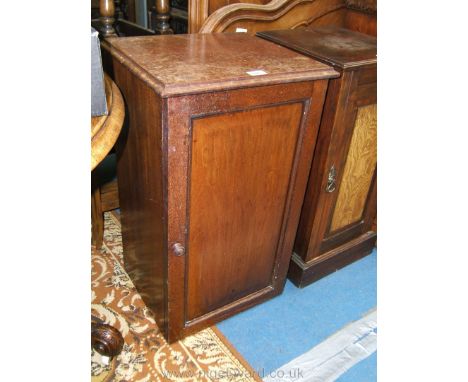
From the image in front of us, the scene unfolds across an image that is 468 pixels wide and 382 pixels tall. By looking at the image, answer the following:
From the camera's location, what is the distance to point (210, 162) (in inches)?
45.5

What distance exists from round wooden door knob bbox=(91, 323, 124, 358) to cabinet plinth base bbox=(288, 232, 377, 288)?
2.92ft

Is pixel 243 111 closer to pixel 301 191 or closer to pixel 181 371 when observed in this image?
pixel 301 191

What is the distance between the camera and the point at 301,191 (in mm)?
1463

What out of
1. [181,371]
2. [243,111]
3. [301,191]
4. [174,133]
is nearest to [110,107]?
[174,133]

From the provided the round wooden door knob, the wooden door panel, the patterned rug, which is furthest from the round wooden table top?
the patterned rug

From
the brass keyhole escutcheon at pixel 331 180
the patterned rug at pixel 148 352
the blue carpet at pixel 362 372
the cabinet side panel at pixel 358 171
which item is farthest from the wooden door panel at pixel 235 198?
the blue carpet at pixel 362 372

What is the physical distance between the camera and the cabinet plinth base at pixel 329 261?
69.9 inches

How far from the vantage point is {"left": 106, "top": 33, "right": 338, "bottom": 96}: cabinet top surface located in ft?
3.32

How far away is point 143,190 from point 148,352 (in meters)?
0.60

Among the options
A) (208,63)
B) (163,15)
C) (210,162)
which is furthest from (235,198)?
(163,15)

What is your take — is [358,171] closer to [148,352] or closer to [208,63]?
[208,63]
